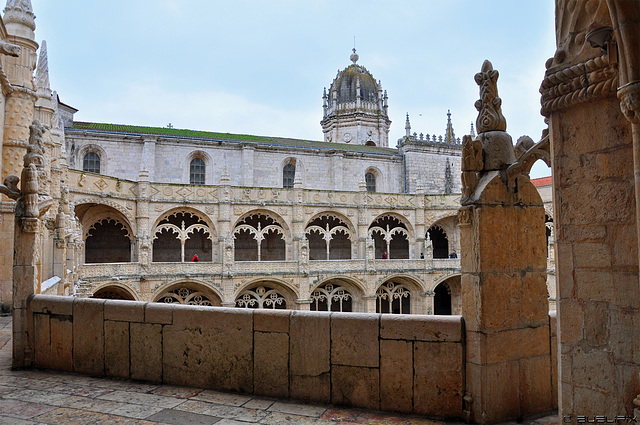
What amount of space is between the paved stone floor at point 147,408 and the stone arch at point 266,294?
1842 cm

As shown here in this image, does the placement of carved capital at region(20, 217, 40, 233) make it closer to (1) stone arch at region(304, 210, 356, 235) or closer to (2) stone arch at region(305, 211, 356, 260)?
(1) stone arch at region(304, 210, 356, 235)

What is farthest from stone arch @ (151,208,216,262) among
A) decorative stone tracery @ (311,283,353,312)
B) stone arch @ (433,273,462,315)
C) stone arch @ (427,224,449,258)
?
stone arch @ (427,224,449,258)

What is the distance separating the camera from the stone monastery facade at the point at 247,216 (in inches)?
828

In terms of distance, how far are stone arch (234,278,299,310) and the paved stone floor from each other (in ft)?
60.4

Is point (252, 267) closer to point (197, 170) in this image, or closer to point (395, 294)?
point (395, 294)

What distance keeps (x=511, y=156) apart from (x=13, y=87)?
1260 centimetres

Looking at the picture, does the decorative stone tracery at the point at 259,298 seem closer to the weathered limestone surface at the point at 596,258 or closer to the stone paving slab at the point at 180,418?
the stone paving slab at the point at 180,418

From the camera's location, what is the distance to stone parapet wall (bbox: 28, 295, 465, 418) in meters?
3.99

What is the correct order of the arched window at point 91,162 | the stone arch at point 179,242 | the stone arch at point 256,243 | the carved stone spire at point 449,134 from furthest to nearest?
the carved stone spire at point 449,134 < the stone arch at point 256,243 < the arched window at point 91,162 < the stone arch at point 179,242

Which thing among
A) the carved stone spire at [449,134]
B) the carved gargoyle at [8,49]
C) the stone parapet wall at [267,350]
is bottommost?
the stone parapet wall at [267,350]

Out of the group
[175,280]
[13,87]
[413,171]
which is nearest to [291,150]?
[413,171]

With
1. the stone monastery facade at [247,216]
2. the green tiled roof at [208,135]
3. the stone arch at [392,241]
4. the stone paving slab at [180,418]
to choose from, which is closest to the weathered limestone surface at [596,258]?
the stone paving slab at [180,418]

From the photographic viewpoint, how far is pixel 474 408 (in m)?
3.79


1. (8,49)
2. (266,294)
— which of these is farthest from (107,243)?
(8,49)
